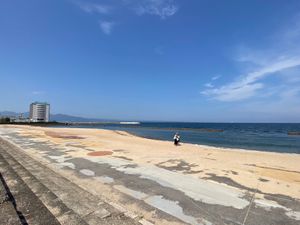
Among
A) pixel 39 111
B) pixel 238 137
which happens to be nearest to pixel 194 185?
pixel 238 137

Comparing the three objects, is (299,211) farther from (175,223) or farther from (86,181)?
(86,181)

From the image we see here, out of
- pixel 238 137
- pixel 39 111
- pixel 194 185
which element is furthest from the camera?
pixel 39 111

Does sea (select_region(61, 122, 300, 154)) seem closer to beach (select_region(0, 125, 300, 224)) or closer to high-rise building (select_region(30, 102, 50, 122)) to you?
beach (select_region(0, 125, 300, 224))

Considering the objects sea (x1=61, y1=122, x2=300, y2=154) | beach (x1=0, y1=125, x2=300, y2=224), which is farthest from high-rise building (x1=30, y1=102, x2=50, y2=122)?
beach (x1=0, y1=125, x2=300, y2=224)

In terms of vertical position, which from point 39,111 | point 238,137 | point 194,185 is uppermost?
point 39,111

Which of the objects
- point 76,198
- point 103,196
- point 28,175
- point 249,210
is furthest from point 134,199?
point 28,175

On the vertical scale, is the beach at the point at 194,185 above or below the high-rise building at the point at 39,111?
below

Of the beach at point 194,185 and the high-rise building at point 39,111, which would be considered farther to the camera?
the high-rise building at point 39,111

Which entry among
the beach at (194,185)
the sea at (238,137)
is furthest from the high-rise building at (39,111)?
the beach at (194,185)

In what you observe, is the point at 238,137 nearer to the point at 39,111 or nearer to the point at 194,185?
the point at 194,185

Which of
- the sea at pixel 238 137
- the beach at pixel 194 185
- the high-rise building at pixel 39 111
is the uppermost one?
the high-rise building at pixel 39 111

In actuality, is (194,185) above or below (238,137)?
above

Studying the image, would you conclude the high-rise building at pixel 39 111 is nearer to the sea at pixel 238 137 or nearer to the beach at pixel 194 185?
the sea at pixel 238 137

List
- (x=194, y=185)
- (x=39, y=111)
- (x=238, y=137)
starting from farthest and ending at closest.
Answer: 1. (x=39, y=111)
2. (x=238, y=137)
3. (x=194, y=185)
